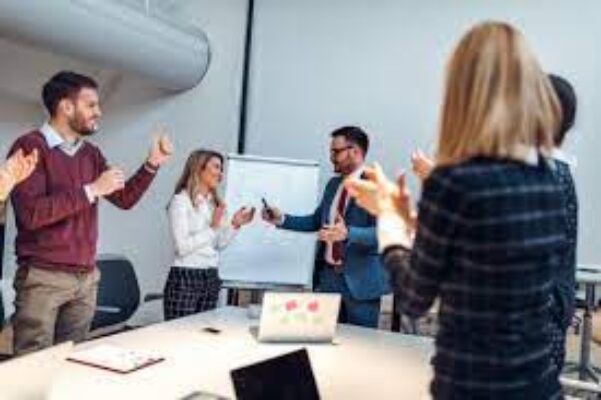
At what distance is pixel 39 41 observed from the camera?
3828mm

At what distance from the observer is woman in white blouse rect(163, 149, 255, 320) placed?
12.2 feet

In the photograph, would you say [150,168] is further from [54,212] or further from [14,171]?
[14,171]

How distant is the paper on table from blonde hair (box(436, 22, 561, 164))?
113 centimetres

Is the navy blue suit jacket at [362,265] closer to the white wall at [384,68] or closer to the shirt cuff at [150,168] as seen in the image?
the shirt cuff at [150,168]

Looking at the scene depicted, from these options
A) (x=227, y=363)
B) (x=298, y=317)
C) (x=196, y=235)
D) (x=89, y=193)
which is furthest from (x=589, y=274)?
(x=89, y=193)

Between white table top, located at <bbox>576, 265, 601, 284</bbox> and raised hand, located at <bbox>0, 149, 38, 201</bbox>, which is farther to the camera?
white table top, located at <bbox>576, 265, 601, 284</bbox>

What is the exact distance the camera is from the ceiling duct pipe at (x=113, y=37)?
3.65 meters

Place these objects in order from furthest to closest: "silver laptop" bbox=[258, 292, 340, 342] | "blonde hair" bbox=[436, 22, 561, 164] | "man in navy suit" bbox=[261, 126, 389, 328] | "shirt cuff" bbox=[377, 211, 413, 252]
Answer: "man in navy suit" bbox=[261, 126, 389, 328], "silver laptop" bbox=[258, 292, 340, 342], "shirt cuff" bbox=[377, 211, 413, 252], "blonde hair" bbox=[436, 22, 561, 164]

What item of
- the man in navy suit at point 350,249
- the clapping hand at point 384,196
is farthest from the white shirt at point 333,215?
the clapping hand at point 384,196

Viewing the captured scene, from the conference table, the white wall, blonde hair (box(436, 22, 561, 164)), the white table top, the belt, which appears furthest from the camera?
the white wall

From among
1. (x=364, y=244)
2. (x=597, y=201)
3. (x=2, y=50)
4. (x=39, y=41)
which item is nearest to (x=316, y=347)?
(x=364, y=244)

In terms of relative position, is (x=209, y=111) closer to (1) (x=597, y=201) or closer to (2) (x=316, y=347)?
(1) (x=597, y=201)

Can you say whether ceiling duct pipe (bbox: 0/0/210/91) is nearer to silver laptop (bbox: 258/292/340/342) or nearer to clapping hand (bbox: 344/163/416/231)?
silver laptop (bbox: 258/292/340/342)

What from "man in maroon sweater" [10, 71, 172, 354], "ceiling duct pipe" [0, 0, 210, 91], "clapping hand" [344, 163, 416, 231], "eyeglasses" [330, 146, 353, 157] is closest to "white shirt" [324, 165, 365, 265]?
"eyeglasses" [330, 146, 353, 157]
